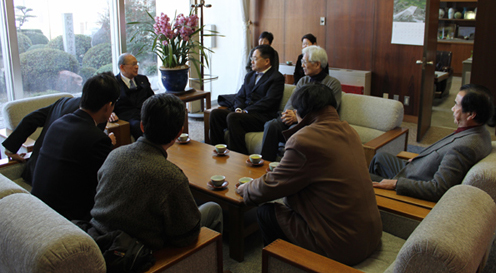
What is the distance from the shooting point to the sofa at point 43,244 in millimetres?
1325

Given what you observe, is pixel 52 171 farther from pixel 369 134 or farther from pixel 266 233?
pixel 369 134

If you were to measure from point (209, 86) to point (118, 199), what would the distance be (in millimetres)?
5058

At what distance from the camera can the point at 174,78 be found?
464 centimetres

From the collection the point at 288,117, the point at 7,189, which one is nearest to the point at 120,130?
the point at 288,117

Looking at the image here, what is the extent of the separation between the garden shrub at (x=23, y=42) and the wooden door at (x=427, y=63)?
13.6 feet

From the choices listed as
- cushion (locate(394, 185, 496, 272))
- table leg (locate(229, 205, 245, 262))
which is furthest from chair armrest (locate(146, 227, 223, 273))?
cushion (locate(394, 185, 496, 272))

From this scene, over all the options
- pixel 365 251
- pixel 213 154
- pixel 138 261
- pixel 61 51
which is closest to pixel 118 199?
pixel 138 261

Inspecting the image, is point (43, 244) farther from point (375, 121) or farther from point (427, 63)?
point (427, 63)

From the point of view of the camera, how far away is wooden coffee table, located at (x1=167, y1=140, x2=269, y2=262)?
2.42 metres

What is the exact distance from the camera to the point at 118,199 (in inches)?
63.4

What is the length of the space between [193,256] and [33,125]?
5.33 feet

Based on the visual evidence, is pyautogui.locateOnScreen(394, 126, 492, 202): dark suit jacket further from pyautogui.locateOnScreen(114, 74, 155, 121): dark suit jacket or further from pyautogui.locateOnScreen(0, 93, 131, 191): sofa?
pyautogui.locateOnScreen(114, 74, 155, 121): dark suit jacket

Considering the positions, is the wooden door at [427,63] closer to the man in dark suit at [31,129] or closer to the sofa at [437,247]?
the sofa at [437,247]

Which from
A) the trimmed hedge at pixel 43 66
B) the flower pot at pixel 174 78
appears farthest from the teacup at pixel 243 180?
the trimmed hedge at pixel 43 66
